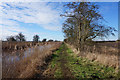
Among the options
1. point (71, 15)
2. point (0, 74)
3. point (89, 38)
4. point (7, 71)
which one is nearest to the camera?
point (0, 74)

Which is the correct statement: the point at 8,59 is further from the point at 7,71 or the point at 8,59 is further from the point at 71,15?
the point at 71,15

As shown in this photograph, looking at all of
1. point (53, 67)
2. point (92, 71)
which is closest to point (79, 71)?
point (92, 71)

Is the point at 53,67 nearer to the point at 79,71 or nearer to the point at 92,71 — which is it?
the point at 79,71

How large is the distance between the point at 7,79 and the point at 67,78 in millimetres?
2317

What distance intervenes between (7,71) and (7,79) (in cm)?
32

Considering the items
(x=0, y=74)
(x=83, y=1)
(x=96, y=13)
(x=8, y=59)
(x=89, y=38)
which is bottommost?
(x=0, y=74)

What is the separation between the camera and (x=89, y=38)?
8.66 m

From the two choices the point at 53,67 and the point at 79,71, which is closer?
the point at 79,71

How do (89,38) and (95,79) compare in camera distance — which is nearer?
(95,79)

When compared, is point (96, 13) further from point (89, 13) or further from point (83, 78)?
point (83, 78)

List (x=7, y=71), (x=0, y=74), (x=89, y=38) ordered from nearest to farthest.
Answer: (x=0, y=74)
(x=7, y=71)
(x=89, y=38)

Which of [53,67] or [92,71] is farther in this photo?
[53,67]

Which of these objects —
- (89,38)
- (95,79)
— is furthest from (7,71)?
(89,38)

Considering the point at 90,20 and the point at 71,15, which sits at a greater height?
the point at 71,15
